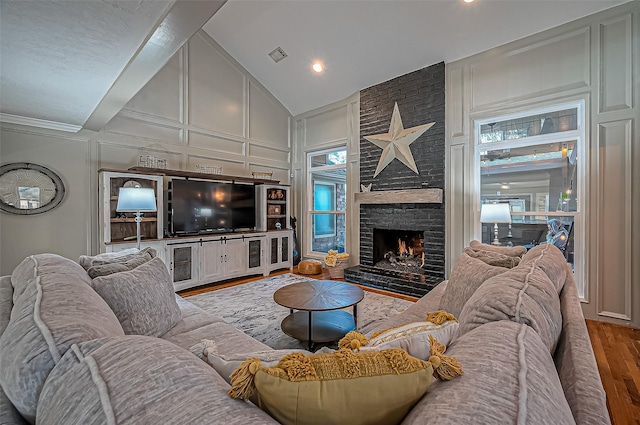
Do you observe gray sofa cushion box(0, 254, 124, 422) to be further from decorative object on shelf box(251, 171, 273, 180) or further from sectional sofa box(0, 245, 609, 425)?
decorative object on shelf box(251, 171, 273, 180)

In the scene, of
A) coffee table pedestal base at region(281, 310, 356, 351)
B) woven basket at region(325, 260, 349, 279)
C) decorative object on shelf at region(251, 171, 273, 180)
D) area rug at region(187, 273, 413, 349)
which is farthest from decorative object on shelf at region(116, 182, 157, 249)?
woven basket at region(325, 260, 349, 279)

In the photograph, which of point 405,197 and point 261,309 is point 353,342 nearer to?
point 261,309

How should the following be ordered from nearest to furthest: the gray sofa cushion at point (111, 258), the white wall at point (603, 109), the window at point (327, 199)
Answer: the gray sofa cushion at point (111, 258) → the white wall at point (603, 109) → the window at point (327, 199)

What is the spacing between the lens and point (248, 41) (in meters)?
4.70

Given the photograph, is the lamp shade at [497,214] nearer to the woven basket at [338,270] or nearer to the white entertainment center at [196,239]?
the woven basket at [338,270]

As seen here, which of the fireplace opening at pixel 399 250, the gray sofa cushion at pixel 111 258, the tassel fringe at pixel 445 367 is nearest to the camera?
the tassel fringe at pixel 445 367

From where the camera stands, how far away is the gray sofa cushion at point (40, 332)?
0.64 metres

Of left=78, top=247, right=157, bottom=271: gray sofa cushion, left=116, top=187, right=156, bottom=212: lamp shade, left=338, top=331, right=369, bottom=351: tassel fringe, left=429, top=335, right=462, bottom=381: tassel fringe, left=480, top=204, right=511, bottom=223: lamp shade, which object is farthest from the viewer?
left=480, top=204, right=511, bottom=223: lamp shade

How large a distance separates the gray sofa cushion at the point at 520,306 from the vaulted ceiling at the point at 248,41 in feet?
6.34

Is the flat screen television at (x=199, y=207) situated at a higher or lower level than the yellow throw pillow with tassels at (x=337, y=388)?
higher

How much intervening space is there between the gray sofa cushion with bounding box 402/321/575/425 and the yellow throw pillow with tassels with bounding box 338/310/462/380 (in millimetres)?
28

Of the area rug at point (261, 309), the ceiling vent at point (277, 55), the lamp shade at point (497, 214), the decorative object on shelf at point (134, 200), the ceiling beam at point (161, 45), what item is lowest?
the area rug at point (261, 309)

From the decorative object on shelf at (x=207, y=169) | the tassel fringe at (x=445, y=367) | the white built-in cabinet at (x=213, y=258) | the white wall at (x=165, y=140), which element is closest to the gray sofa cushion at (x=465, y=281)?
the tassel fringe at (x=445, y=367)

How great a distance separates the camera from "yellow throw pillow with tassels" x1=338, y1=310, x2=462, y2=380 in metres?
0.62
